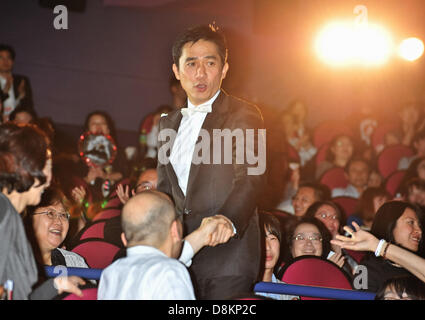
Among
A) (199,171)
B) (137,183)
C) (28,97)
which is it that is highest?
(28,97)

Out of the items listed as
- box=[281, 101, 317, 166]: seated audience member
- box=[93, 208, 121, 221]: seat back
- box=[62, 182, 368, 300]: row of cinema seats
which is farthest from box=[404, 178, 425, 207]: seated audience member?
box=[93, 208, 121, 221]: seat back

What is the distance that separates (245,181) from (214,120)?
0.31m

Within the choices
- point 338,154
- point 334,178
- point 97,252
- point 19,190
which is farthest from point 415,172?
point 19,190

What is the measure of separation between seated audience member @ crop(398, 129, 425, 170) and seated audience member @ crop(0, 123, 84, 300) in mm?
5698

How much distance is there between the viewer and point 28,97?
24.9ft

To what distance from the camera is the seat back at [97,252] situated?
13.2ft

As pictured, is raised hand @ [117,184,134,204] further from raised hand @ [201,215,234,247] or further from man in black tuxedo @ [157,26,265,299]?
raised hand @ [201,215,234,247]

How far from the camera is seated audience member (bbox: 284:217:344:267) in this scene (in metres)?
4.38

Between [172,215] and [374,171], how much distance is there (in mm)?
5326

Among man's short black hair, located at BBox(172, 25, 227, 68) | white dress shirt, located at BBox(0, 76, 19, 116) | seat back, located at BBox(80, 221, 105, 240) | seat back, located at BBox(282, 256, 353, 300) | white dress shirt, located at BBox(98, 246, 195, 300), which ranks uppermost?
man's short black hair, located at BBox(172, 25, 227, 68)

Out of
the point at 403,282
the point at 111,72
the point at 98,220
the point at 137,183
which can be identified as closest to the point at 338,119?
the point at 111,72

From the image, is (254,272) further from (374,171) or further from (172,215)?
(374,171)

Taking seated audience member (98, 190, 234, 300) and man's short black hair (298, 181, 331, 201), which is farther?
man's short black hair (298, 181, 331, 201)

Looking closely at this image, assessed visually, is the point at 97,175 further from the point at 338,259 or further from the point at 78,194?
the point at 338,259
